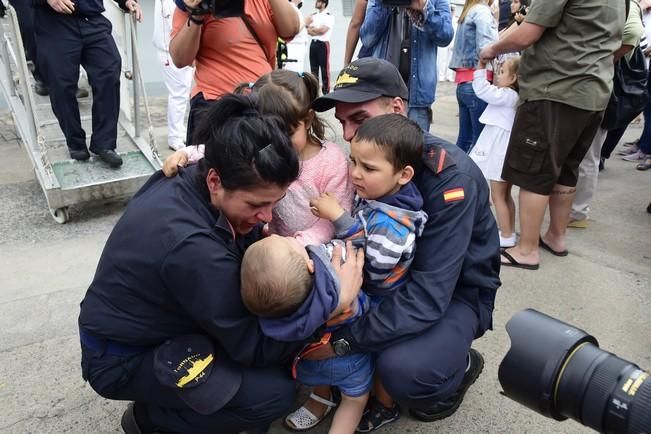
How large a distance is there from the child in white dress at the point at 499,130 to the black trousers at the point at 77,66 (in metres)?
2.56

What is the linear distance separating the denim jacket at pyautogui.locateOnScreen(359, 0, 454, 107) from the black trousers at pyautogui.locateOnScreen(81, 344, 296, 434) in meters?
2.50

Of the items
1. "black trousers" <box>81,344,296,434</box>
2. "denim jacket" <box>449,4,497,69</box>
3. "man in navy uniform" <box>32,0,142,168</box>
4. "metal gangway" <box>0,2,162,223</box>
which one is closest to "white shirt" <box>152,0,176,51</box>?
"metal gangway" <box>0,2,162,223</box>

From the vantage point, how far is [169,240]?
1.49 meters

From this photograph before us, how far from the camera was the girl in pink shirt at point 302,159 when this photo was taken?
183cm

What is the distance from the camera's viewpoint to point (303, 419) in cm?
207

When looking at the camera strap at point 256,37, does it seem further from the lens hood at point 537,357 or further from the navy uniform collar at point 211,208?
the lens hood at point 537,357

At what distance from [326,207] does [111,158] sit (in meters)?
2.71

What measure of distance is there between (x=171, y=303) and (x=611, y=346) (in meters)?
2.08

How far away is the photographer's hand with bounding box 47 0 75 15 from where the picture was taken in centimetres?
342

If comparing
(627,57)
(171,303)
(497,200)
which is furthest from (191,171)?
(627,57)

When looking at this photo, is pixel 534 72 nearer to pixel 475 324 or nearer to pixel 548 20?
pixel 548 20

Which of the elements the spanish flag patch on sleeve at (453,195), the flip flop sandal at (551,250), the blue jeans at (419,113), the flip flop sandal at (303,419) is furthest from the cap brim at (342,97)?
the flip flop sandal at (551,250)

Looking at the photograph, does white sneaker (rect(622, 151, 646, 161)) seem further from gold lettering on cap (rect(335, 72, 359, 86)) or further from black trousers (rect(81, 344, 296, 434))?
black trousers (rect(81, 344, 296, 434))

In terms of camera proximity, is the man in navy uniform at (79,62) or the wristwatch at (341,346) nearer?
the wristwatch at (341,346)
